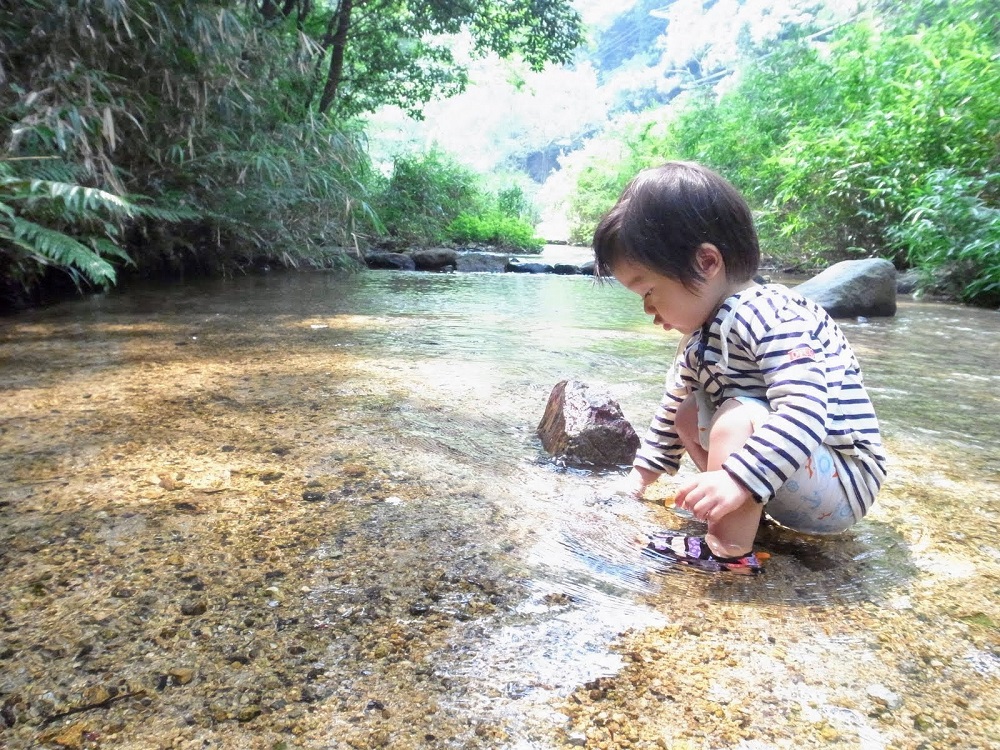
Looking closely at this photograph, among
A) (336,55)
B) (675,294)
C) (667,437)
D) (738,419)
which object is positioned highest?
(336,55)

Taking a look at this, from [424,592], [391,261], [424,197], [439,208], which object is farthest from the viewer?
[439,208]

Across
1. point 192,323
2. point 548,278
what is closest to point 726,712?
point 192,323

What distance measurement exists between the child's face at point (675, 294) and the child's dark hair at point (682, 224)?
2 cm

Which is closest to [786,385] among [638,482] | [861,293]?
[638,482]

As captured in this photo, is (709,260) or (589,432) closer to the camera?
(709,260)

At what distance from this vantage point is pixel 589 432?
1790mm

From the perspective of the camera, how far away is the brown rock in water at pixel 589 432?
179 centimetres

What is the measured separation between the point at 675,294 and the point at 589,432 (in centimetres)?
52

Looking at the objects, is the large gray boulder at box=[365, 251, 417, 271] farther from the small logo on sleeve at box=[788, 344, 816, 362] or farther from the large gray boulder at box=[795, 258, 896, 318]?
the small logo on sleeve at box=[788, 344, 816, 362]

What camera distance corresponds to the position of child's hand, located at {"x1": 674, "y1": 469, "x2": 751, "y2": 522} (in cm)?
117

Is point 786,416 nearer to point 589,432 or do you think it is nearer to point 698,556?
point 698,556

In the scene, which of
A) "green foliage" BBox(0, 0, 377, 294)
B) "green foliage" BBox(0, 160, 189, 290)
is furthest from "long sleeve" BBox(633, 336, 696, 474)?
"green foliage" BBox(0, 0, 377, 294)

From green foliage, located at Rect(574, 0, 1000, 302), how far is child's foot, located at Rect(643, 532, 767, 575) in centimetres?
637

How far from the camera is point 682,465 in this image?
189 centimetres
